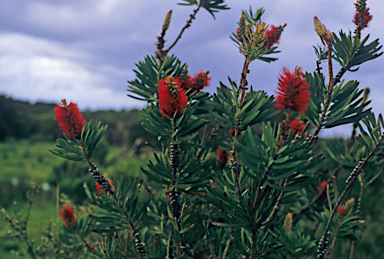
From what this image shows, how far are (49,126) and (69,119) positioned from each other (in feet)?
41.0

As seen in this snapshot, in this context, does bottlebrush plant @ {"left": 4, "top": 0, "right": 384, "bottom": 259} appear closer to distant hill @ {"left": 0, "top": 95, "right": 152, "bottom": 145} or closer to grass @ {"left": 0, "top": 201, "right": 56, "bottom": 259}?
grass @ {"left": 0, "top": 201, "right": 56, "bottom": 259}

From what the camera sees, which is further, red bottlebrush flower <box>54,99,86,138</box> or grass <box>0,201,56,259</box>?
grass <box>0,201,56,259</box>

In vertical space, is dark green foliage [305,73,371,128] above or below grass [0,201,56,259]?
above

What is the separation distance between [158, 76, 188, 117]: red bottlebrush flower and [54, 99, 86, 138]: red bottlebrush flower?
23cm

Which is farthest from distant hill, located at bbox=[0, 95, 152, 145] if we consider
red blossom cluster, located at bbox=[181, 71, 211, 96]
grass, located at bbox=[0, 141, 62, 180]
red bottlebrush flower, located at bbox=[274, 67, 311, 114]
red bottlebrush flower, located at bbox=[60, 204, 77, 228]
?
red bottlebrush flower, located at bbox=[274, 67, 311, 114]

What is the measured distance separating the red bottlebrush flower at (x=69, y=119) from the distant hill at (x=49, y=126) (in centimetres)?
928

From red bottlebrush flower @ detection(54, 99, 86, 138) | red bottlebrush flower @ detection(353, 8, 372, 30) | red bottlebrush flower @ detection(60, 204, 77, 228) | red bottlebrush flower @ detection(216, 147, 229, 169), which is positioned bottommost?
red bottlebrush flower @ detection(60, 204, 77, 228)

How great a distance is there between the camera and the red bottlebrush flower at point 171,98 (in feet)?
2.19

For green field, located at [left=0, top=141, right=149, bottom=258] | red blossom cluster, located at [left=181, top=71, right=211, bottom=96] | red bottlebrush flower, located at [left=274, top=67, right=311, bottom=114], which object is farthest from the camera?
green field, located at [left=0, top=141, right=149, bottom=258]

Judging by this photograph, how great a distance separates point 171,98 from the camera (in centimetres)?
67

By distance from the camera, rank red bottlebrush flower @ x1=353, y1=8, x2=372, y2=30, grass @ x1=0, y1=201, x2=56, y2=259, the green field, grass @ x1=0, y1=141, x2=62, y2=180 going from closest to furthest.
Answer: red bottlebrush flower @ x1=353, y1=8, x2=372, y2=30 → grass @ x1=0, y1=201, x2=56, y2=259 → the green field → grass @ x1=0, y1=141, x2=62, y2=180

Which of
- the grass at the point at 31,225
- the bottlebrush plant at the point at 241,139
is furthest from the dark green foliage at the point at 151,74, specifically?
the grass at the point at 31,225

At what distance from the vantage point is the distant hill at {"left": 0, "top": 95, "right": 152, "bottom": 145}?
10.7 metres

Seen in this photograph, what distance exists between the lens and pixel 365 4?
841 millimetres
